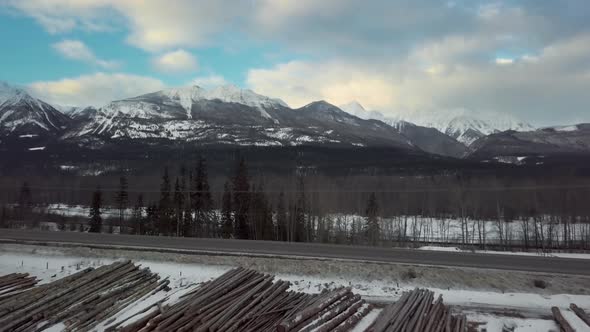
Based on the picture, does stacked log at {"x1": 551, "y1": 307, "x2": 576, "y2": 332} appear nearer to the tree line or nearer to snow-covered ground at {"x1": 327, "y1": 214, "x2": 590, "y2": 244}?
the tree line

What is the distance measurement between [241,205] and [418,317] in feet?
129

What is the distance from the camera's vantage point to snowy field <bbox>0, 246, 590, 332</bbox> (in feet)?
44.8

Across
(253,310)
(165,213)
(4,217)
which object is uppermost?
(165,213)

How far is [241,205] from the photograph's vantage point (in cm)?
5047

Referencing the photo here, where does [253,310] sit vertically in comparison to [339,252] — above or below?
below

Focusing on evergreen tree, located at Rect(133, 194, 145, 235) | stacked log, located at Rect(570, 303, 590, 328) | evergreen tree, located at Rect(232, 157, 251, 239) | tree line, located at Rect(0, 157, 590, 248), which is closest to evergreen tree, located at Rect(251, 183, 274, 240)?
tree line, located at Rect(0, 157, 590, 248)

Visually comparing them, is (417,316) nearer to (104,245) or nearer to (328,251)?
(328,251)

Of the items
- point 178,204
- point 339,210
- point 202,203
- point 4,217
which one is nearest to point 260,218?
point 202,203

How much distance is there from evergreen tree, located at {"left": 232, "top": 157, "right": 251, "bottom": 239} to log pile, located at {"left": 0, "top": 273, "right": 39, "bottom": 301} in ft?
105

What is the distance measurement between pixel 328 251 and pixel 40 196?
A: 307 feet

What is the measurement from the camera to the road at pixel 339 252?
19391 millimetres

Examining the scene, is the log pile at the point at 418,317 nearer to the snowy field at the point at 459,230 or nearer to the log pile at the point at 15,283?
the log pile at the point at 15,283

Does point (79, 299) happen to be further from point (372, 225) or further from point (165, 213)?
point (372, 225)

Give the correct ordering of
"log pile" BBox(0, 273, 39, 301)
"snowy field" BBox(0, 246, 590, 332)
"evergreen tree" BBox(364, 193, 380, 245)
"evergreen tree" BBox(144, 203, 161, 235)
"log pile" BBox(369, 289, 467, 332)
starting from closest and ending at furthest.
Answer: "log pile" BBox(369, 289, 467, 332), "snowy field" BBox(0, 246, 590, 332), "log pile" BBox(0, 273, 39, 301), "evergreen tree" BBox(144, 203, 161, 235), "evergreen tree" BBox(364, 193, 380, 245)
